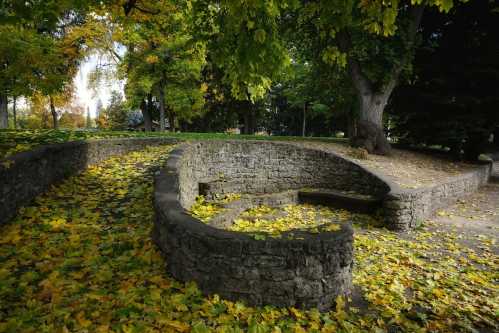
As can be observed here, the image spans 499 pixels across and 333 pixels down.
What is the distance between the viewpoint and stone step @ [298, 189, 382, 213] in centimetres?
925

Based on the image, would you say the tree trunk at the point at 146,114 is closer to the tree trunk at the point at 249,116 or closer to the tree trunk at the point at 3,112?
the tree trunk at the point at 249,116

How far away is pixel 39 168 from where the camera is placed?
A: 6.07m

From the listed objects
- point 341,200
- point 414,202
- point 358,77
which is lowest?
point 341,200

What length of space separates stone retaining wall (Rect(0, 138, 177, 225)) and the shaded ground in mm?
8618

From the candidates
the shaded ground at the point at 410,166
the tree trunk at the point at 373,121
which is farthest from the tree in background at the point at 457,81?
the tree trunk at the point at 373,121

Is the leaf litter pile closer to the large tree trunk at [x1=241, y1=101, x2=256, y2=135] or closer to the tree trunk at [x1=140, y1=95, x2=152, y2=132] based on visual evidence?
the tree trunk at [x1=140, y1=95, x2=152, y2=132]

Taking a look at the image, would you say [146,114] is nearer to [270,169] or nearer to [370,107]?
[270,169]

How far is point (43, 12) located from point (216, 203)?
20.8 feet

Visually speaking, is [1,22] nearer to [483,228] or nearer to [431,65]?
[483,228]

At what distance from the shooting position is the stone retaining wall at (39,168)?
5.00 metres

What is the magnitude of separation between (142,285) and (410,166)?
11.5m

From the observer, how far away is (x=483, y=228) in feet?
27.3

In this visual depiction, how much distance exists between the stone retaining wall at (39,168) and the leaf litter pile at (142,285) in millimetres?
219

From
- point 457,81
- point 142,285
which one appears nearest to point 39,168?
point 142,285
